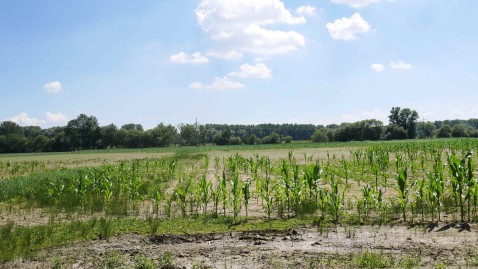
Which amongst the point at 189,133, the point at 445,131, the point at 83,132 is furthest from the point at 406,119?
the point at 83,132

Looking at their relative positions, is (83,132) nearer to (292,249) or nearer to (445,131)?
(292,249)

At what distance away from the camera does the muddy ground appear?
6.02m

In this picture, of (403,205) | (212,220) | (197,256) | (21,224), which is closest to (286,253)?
(197,256)

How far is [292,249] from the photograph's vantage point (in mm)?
6898

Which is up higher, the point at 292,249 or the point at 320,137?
the point at 320,137

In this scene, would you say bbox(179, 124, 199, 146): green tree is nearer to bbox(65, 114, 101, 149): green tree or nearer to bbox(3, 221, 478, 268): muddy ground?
bbox(65, 114, 101, 149): green tree

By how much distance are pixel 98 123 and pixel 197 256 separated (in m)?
120

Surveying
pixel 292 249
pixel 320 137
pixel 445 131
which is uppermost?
pixel 445 131

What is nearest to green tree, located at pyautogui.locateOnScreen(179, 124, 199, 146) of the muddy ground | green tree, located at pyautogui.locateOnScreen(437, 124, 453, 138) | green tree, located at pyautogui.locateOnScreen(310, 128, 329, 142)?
green tree, located at pyautogui.locateOnScreen(310, 128, 329, 142)

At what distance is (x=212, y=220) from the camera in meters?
9.78

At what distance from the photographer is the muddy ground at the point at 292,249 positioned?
19.8 feet

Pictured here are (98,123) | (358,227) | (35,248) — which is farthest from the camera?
(98,123)

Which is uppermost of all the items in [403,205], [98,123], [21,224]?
[98,123]

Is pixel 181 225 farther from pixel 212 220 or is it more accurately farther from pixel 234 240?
pixel 234 240
